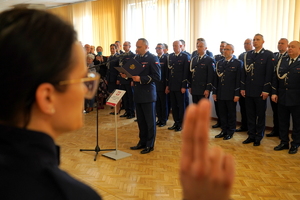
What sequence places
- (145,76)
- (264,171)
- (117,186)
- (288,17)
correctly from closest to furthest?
(117,186), (264,171), (145,76), (288,17)

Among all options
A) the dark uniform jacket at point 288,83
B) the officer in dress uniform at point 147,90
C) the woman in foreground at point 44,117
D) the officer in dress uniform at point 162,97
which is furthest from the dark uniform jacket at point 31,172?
the officer in dress uniform at point 162,97

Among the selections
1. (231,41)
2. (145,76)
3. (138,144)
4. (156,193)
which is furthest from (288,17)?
(156,193)

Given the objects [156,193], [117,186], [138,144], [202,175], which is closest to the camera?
[202,175]

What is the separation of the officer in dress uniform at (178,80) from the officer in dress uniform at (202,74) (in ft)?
0.76

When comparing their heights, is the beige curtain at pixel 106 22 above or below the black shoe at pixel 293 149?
above

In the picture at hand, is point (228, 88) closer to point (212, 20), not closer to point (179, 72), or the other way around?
point (179, 72)

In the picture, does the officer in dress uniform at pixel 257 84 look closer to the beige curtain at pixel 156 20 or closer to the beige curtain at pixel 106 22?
the beige curtain at pixel 156 20

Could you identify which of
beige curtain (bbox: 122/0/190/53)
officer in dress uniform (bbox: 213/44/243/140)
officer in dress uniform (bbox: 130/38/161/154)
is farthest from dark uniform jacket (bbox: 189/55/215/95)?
beige curtain (bbox: 122/0/190/53)

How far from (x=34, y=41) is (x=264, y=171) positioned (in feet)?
12.1

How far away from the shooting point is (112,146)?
494cm

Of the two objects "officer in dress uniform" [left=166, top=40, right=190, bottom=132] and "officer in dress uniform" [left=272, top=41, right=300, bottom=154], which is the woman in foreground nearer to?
"officer in dress uniform" [left=272, top=41, right=300, bottom=154]

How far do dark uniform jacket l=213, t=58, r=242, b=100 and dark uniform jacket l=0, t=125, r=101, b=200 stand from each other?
4860 mm

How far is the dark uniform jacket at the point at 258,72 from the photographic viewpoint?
15.5 ft

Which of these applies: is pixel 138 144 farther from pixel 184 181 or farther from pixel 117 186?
pixel 184 181
